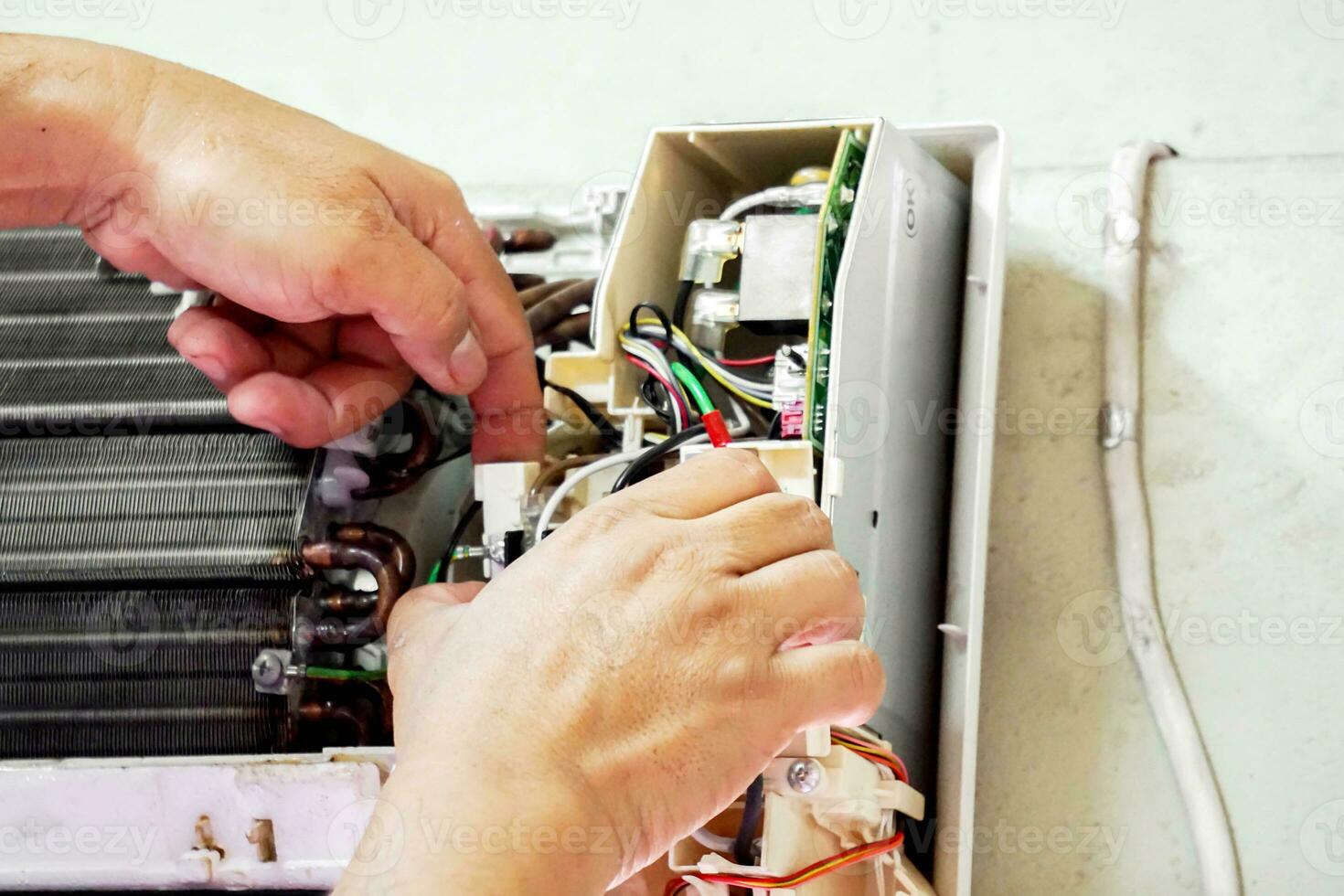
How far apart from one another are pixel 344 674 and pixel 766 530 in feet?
1.84

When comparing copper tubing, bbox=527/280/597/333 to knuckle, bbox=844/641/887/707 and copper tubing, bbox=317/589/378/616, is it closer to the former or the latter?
copper tubing, bbox=317/589/378/616

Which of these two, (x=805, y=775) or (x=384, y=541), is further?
(x=384, y=541)

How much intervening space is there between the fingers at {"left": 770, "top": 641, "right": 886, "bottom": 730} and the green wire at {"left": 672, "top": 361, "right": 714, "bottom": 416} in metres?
0.35

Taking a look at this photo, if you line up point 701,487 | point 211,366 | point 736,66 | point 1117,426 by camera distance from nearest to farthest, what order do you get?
point 701,487 < point 211,366 < point 1117,426 < point 736,66

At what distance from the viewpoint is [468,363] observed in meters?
1.23

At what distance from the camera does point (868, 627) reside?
3.99 feet

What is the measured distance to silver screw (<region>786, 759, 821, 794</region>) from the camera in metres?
1.02

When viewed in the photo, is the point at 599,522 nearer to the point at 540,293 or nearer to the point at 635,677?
the point at 635,677

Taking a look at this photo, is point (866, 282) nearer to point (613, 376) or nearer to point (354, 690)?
point (613, 376)

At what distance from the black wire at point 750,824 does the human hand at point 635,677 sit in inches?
5.5

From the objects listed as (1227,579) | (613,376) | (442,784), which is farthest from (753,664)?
(1227,579)

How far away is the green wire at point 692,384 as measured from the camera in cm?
122

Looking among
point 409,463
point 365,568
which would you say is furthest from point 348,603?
point 409,463

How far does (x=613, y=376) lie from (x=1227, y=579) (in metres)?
0.74
